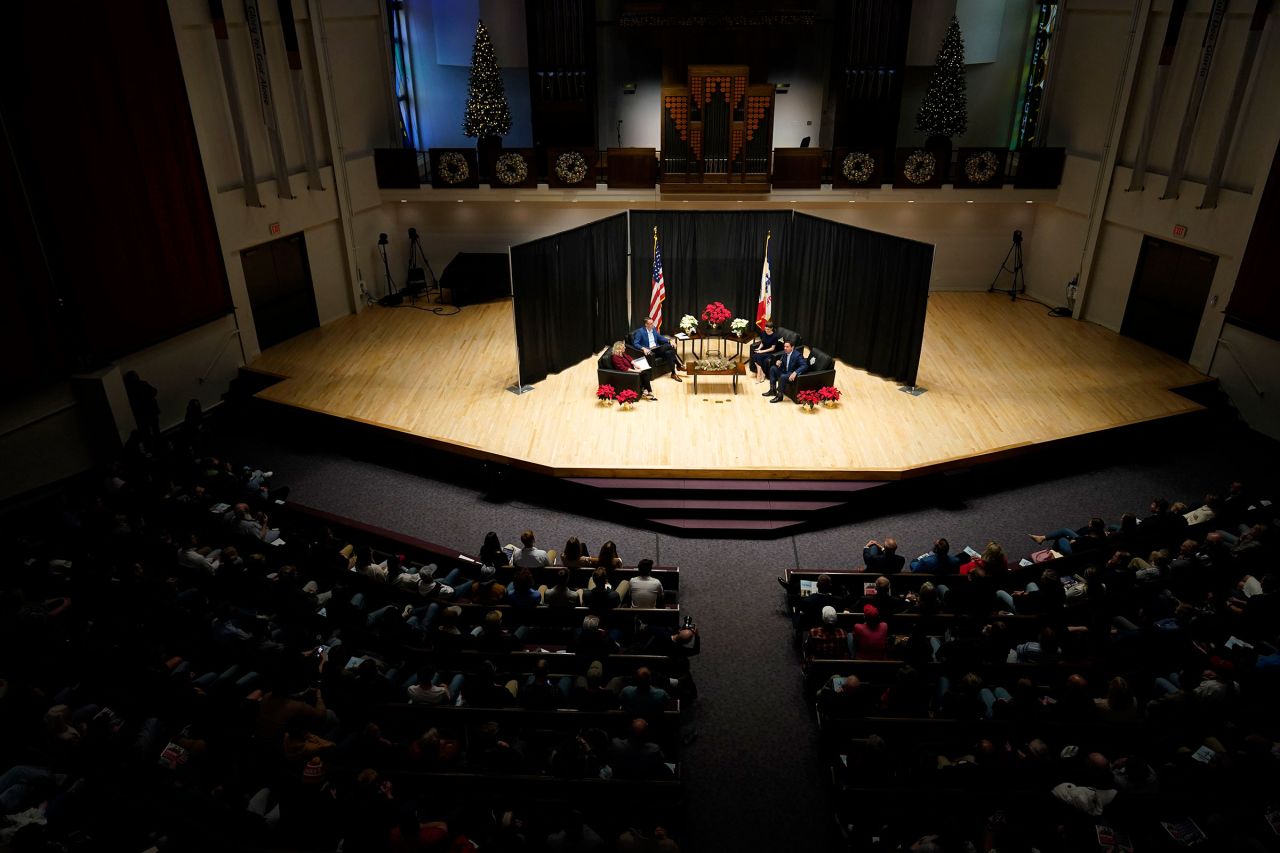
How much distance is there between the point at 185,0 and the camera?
11125 millimetres

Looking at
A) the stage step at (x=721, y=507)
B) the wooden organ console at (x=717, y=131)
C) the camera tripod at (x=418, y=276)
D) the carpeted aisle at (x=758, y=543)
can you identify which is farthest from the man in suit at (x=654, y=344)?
the camera tripod at (x=418, y=276)

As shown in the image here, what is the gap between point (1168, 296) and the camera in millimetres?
13156

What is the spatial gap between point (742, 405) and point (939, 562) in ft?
15.3

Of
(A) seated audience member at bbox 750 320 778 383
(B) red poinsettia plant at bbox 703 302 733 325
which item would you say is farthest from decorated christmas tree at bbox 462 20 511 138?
(A) seated audience member at bbox 750 320 778 383

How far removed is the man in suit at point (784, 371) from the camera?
39.6ft

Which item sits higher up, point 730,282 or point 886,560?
point 730,282

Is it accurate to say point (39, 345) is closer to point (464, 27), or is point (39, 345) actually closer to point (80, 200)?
point (80, 200)

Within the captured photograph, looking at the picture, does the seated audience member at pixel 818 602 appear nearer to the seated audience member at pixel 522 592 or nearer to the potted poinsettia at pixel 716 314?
the seated audience member at pixel 522 592

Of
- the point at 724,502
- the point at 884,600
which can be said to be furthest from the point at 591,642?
the point at 724,502

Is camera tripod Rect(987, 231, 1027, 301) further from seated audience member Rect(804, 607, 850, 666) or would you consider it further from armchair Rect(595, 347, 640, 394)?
seated audience member Rect(804, 607, 850, 666)

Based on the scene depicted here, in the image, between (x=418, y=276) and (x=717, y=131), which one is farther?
(x=418, y=276)

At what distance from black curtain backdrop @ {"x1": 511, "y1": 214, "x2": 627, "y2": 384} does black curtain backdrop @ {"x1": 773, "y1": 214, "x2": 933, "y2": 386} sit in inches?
107

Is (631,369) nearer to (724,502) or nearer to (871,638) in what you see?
(724,502)

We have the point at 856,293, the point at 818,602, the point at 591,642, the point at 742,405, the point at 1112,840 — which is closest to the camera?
the point at 1112,840
